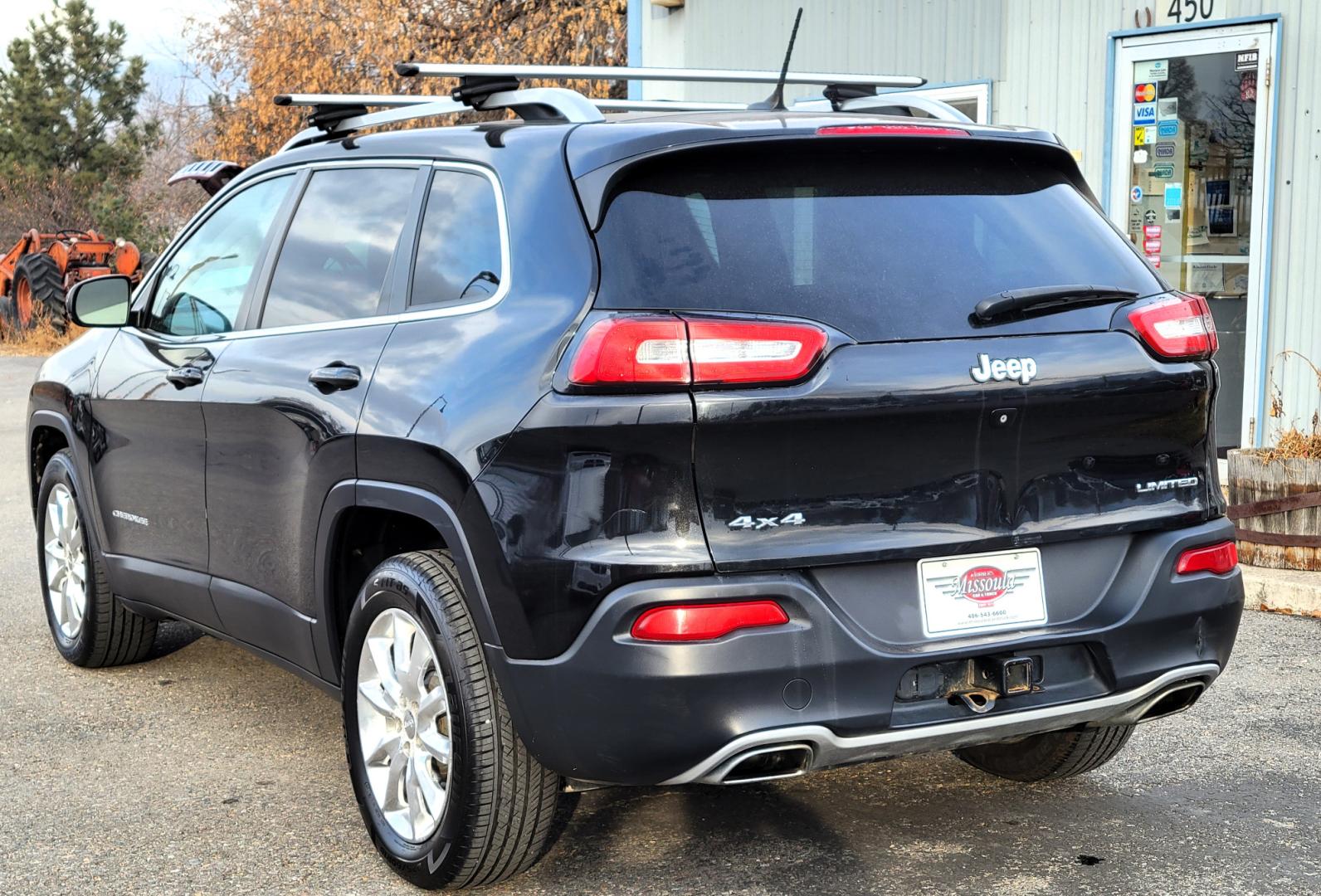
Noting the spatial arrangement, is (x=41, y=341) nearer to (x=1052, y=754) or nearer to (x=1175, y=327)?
(x=1052, y=754)

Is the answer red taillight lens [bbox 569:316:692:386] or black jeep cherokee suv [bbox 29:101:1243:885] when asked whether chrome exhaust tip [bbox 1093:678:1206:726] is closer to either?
black jeep cherokee suv [bbox 29:101:1243:885]

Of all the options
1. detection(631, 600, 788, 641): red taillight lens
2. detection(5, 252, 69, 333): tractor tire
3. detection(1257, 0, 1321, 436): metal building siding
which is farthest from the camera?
detection(5, 252, 69, 333): tractor tire

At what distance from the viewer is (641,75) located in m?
4.94

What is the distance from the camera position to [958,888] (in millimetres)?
3818

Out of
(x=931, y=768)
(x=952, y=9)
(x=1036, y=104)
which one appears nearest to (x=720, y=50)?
(x=952, y=9)

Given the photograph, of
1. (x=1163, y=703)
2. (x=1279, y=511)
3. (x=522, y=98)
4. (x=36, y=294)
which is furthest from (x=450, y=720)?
(x=36, y=294)

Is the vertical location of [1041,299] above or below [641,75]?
below

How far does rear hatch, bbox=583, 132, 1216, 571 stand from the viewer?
3316mm

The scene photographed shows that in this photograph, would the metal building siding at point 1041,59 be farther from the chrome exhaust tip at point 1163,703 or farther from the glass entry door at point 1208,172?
the chrome exhaust tip at point 1163,703

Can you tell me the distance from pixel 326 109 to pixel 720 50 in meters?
8.36

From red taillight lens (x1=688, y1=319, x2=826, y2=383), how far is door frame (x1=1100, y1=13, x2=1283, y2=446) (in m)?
6.55

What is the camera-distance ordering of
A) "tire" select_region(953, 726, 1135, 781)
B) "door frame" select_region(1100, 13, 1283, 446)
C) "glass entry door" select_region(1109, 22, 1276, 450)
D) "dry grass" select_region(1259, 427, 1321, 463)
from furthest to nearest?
1. "glass entry door" select_region(1109, 22, 1276, 450)
2. "door frame" select_region(1100, 13, 1283, 446)
3. "dry grass" select_region(1259, 427, 1321, 463)
4. "tire" select_region(953, 726, 1135, 781)

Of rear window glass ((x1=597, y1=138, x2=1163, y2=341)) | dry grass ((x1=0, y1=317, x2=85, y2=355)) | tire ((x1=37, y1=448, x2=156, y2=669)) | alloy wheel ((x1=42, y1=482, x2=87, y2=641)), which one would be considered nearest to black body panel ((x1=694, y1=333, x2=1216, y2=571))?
rear window glass ((x1=597, y1=138, x2=1163, y2=341))

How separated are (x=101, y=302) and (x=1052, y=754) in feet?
11.6
